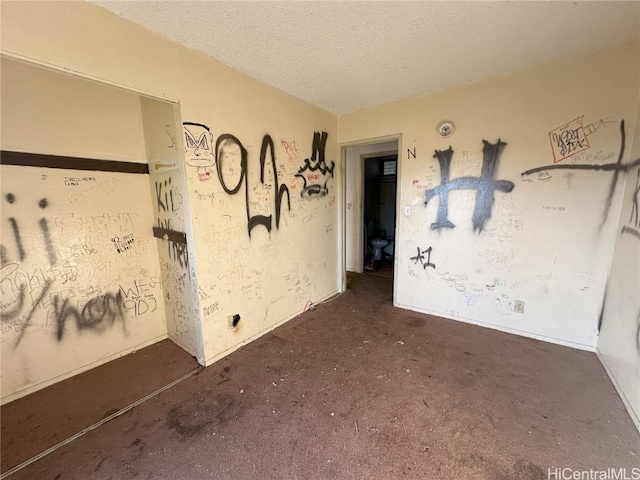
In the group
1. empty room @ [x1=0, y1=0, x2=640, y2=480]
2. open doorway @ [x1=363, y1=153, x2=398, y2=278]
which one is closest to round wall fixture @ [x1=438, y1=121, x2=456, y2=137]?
empty room @ [x1=0, y1=0, x2=640, y2=480]

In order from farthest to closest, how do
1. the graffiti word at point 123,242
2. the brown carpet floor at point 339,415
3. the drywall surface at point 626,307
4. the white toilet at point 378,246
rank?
the white toilet at point 378,246 < the graffiti word at point 123,242 < the drywall surface at point 626,307 < the brown carpet floor at point 339,415

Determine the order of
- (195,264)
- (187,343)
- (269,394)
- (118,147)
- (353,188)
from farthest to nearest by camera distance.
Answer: (353,188) → (187,343) → (118,147) → (195,264) → (269,394)

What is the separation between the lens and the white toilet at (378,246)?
482 centimetres

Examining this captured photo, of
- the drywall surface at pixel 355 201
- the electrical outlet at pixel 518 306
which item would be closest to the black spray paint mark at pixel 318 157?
the drywall surface at pixel 355 201

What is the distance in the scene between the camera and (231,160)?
6.89 feet

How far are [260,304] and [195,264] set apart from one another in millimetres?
781

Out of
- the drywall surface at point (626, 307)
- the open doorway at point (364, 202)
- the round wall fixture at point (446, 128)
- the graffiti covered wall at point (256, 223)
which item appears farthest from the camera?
the open doorway at point (364, 202)

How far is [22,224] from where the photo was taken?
5.59 feet

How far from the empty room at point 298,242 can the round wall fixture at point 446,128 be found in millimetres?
19

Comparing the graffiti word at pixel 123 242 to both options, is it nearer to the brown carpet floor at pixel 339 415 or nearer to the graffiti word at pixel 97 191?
the graffiti word at pixel 97 191

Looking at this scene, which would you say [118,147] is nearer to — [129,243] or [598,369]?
[129,243]

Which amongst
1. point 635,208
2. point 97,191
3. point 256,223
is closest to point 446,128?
point 635,208

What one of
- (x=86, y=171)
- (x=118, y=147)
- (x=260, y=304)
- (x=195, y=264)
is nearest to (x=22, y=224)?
(x=86, y=171)

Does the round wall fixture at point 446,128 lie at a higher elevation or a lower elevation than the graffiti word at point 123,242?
higher
